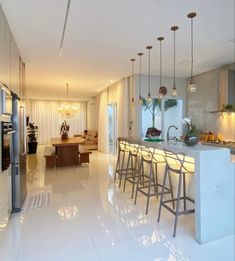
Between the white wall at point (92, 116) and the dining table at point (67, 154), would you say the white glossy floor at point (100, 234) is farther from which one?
the white wall at point (92, 116)

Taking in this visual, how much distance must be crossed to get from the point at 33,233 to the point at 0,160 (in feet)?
3.75

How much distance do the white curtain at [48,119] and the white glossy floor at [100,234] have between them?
30.5 ft

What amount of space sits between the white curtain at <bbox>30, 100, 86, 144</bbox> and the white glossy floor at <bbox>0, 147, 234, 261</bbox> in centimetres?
928

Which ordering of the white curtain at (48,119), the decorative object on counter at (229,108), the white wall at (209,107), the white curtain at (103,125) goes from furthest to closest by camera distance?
the white curtain at (48,119) < the white curtain at (103,125) < the white wall at (209,107) < the decorative object on counter at (229,108)

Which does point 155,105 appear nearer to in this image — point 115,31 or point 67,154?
point 67,154

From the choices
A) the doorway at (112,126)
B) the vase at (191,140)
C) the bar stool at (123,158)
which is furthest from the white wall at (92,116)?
the vase at (191,140)

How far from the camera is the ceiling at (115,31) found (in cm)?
272

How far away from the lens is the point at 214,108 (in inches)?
237

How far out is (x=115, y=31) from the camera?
3439mm

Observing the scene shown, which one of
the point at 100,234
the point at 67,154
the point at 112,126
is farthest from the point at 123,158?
the point at 112,126

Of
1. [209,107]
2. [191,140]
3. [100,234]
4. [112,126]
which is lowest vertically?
[100,234]

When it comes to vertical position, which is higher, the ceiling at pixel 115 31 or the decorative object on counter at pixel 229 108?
the ceiling at pixel 115 31

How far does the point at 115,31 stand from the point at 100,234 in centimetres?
318

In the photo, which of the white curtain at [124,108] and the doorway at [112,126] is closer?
the white curtain at [124,108]
